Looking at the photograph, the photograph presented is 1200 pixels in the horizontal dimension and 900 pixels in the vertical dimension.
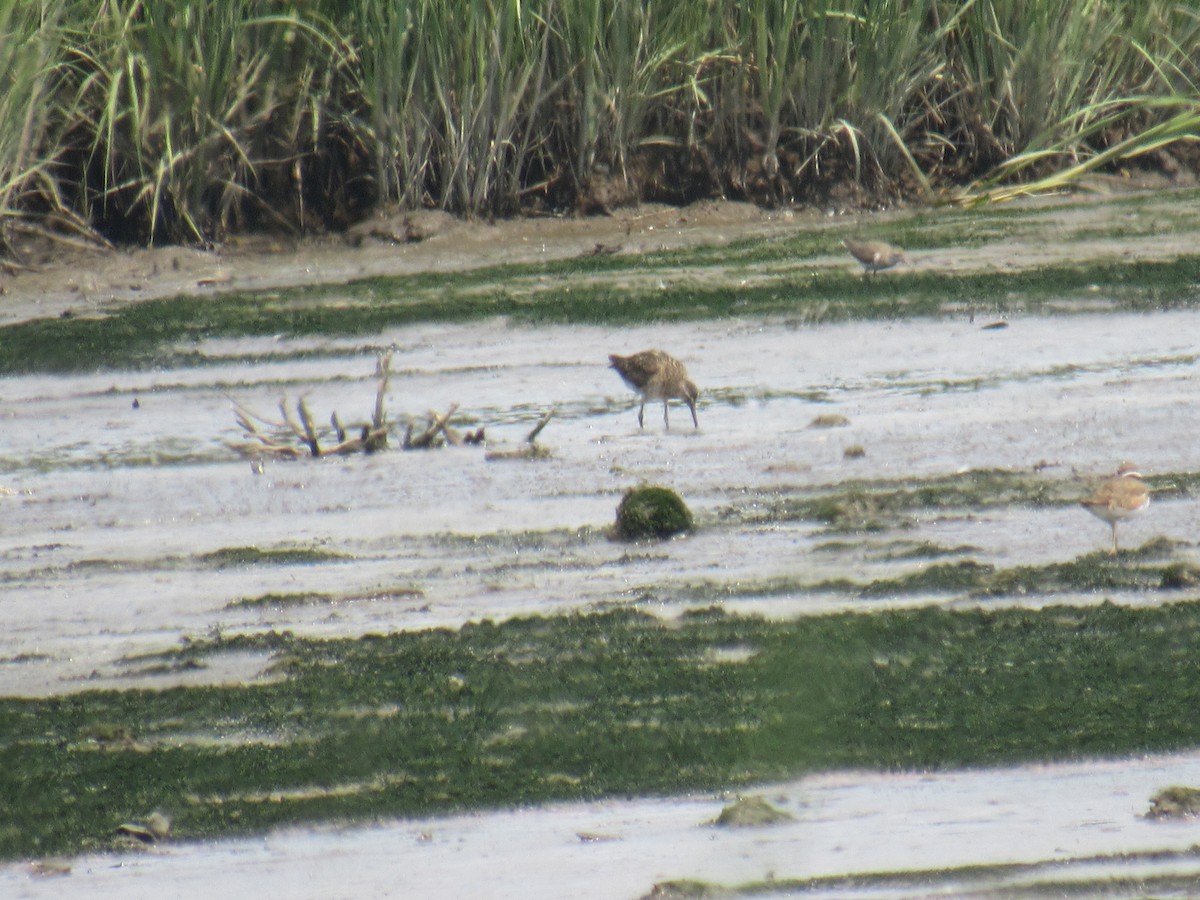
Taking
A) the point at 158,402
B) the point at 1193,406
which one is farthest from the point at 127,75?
the point at 1193,406

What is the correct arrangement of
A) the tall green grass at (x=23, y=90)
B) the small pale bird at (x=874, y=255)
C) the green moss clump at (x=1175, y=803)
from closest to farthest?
the green moss clump at (x=1175, y=803) < the small pale bird at (x=874, y=255) < the tall green grass at (x=23, y=90)

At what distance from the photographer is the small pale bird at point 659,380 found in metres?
6.43

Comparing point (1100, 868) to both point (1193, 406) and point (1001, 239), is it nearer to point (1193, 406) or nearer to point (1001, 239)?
point (1193, 406)

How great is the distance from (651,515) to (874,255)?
385 centimetres

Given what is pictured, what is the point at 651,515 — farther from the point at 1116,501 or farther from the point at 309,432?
the point at 309,432

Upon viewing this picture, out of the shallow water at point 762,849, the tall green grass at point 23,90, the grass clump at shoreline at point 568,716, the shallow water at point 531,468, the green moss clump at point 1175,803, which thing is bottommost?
the shallow water at point 531,468

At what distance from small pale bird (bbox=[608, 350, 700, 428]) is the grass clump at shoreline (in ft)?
7.09

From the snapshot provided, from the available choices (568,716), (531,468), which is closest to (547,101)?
(531,468)

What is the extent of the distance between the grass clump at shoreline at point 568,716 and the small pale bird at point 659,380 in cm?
216

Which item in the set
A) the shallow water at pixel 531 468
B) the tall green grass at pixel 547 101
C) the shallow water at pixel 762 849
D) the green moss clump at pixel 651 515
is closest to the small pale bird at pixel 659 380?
the shallow water at pixel 531 468

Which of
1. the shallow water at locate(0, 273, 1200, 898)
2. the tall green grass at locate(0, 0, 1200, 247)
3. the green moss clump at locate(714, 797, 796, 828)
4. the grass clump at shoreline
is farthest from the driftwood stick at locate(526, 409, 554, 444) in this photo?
the tall green grass at locate(0, 0, 1200, 247)

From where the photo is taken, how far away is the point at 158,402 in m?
7.31

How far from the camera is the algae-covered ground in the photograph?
352 centimetres

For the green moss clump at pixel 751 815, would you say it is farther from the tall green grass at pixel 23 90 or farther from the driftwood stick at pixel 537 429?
the tall green grass at pixel 23 90
